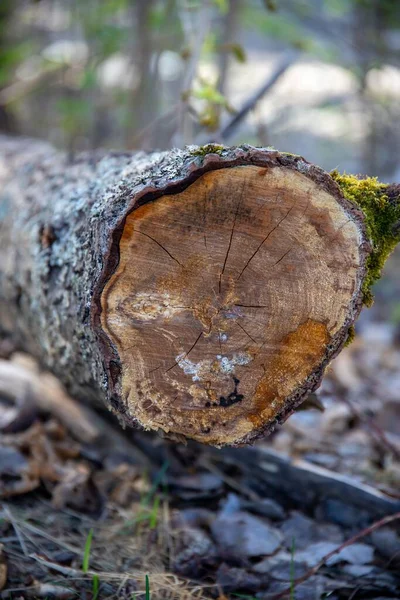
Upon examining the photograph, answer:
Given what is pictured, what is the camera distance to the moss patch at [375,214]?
160 centimetres

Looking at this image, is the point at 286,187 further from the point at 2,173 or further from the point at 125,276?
the point at 2,173

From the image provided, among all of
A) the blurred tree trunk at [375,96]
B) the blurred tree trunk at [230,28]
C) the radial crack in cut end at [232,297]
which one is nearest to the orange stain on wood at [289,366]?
the radial crack in cut end at [232,297]

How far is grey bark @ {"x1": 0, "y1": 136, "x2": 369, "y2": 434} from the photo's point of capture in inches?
56.9

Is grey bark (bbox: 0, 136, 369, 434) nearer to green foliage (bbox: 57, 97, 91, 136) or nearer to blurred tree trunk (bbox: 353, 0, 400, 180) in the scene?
green foliage (bbox: 57, 97, 91, 136)

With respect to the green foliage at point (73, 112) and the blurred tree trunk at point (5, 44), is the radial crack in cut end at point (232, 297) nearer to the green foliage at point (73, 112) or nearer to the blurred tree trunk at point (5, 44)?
the green foliage at point (73, 112)

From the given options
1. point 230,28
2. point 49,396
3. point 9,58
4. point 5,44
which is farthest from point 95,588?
point 5,44

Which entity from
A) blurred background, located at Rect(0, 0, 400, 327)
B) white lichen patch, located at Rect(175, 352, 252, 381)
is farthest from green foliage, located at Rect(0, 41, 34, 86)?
white lichen patch, located at Rect(175, 352, 252, 381)

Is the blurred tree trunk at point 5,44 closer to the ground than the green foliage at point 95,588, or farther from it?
farther from it

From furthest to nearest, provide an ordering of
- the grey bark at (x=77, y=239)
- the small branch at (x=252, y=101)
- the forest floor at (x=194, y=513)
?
1. the small branch at (x=252, y=101)
2. the forest floor at (x=194, y=513)
3. the grey bark at (x=77, y=239)

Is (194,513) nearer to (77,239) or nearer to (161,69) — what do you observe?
(77,239)

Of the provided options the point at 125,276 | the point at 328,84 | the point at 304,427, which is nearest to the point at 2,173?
the point at 125,276

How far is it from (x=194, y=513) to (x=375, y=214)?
1.42 meters

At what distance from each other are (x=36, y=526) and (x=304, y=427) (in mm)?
1620

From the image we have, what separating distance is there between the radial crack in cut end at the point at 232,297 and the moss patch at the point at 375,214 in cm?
10
